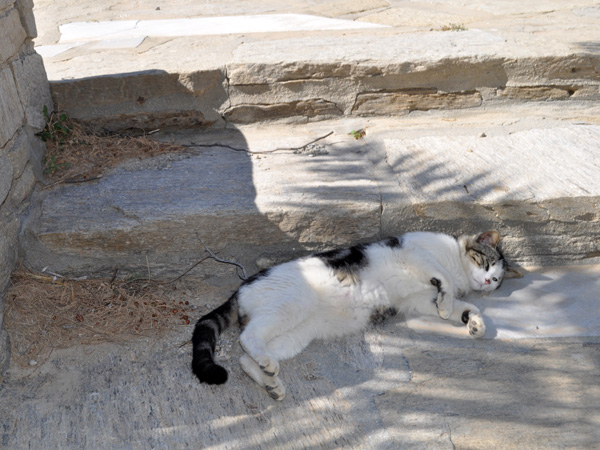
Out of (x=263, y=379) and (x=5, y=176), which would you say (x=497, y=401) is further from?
(x=5, y=176)

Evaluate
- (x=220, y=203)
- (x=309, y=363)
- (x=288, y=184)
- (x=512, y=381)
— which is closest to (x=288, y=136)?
(x=288, y=184)

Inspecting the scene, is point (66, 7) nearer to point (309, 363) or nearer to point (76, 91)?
point (76, 91)

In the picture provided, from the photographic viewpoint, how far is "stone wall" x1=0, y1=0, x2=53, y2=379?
3156 millimetres

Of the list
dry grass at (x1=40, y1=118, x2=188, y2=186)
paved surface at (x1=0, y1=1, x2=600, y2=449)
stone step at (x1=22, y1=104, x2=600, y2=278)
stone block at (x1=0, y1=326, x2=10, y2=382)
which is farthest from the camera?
dry grass at (x1=40, y1=118, x2=188, y2=186)

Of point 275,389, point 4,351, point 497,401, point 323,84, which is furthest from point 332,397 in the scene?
point 323,84

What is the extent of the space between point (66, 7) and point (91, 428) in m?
6.51

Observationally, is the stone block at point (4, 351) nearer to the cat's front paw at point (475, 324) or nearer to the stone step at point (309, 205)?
the stone step at point (309, 205)

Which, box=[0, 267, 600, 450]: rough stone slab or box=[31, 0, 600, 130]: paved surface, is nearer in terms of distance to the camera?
box=[0, 267, 600, 450]: rough stone slab

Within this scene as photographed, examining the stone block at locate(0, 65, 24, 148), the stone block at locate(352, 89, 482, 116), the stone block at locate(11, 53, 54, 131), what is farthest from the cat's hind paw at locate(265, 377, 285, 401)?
the stone block at locate(352, 89, 482, 116)

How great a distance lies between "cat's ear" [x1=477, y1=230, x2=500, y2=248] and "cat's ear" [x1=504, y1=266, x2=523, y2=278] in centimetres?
21

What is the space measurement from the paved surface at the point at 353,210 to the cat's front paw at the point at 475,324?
2.2 inches

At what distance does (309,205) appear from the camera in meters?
3.51

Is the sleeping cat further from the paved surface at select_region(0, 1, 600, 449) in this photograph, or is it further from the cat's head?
the paved surface at select_region(0, 1, 600, 449)

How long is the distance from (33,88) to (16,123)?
0.52 meters
